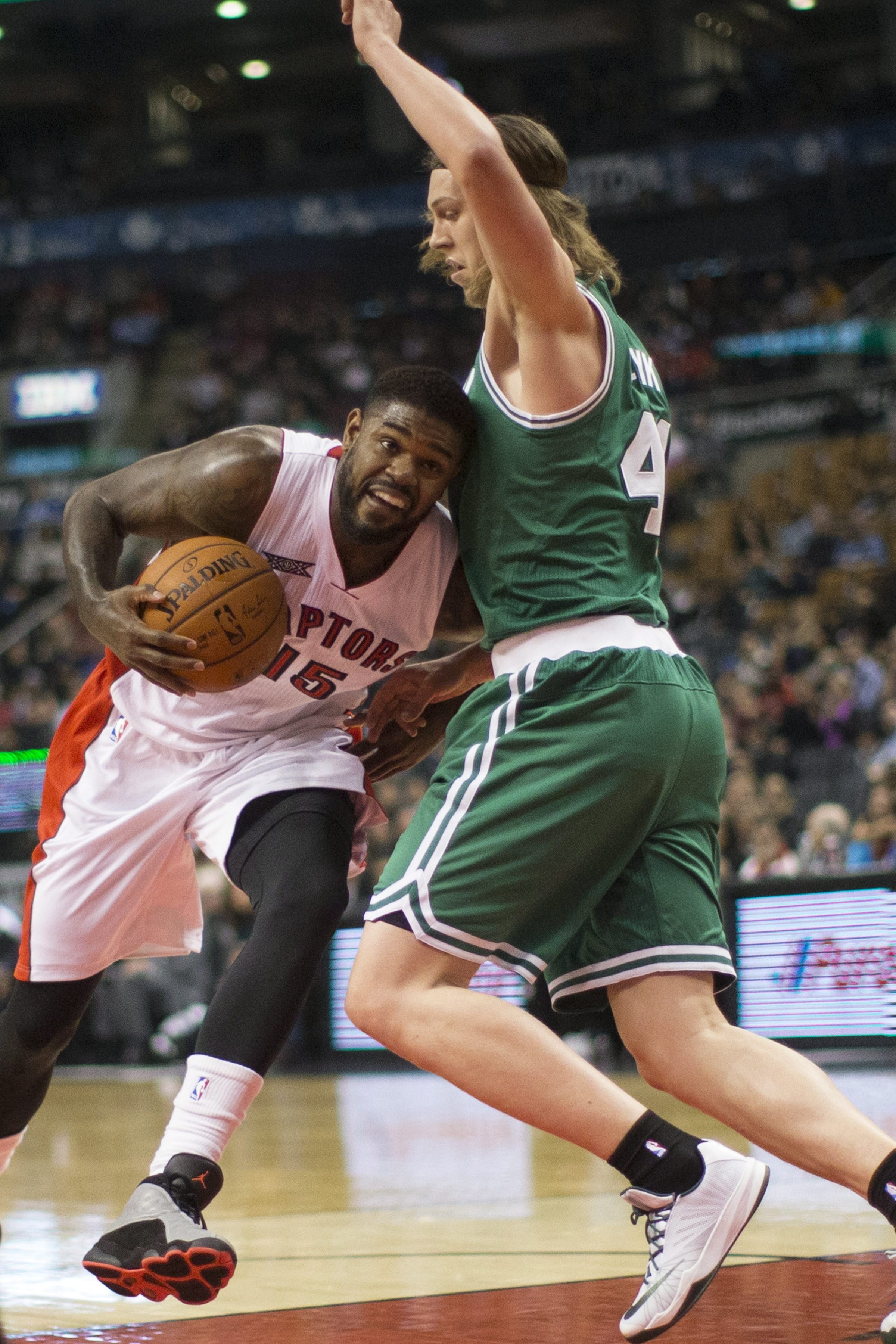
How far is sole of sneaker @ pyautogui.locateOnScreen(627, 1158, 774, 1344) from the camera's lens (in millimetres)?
2797

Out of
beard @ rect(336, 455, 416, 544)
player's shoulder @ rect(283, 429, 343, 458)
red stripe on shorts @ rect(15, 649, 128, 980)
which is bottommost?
red stripe on shorts @ rect(15, 649, 128, 980)

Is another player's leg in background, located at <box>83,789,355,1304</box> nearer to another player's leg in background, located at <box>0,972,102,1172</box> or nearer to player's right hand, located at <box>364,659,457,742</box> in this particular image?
player's right hand, located at <box>364,659,457,742</box>

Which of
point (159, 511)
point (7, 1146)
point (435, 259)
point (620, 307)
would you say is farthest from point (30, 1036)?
point (620, 307)

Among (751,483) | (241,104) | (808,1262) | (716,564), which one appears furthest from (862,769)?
A: (241,104)

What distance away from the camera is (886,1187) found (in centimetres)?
272

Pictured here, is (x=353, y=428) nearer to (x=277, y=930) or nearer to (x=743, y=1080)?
(x=277, y=930)

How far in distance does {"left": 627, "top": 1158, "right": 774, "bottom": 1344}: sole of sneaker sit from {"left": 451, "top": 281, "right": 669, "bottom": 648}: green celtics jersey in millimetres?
1017

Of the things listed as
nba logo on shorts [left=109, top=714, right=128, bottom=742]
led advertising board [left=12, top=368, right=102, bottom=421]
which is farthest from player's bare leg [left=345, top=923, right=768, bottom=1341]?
led advertising board [left=12, top=368, right=102, bottom=421]

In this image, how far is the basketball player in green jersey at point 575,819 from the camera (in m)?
2.83

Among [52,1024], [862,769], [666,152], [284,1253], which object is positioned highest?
[666,152]

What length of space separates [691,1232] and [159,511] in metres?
1.70

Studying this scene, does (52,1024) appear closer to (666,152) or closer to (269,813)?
(269,813)

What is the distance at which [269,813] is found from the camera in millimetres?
3324

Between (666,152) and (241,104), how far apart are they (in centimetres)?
861
